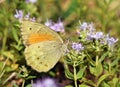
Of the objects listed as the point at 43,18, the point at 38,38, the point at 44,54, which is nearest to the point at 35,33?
the point at 38,38

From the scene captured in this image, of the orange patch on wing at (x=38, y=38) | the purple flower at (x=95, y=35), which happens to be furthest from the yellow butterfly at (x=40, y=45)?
the purple flower at (x=95, y=35)

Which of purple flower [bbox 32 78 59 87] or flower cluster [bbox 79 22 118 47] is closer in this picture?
flower cluster [bbox 79 22 118 47]

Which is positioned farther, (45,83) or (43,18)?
(43,18)

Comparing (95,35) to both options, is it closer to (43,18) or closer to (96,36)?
(96,36)

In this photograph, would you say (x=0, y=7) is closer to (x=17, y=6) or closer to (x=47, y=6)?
(x=17, y=6)

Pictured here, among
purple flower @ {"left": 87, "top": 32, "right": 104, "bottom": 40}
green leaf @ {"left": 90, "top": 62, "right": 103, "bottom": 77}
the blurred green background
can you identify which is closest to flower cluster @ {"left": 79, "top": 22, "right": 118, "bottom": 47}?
purple flower @ {"left": 87, "top": 32, "right": 104, "bottom": 40}

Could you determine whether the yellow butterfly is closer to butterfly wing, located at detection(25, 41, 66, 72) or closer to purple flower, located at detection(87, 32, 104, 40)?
butterfly wing, located at detection(25, 41, 66, 72)

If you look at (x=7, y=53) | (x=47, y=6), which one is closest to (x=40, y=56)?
(x=7, y=53)

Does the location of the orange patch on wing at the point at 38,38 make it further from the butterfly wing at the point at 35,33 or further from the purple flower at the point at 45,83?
the purple flower at the point at 45,83
